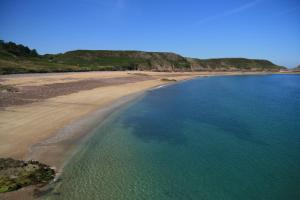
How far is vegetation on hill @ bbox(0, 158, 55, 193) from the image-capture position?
8312 mm

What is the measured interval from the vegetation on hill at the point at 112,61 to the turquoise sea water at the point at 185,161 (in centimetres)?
4441

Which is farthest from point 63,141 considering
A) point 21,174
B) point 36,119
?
point 36,119

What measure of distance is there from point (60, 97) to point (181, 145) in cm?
1592

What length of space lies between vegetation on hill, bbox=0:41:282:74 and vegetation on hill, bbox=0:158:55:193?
46.9 m

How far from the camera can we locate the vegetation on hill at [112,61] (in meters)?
71.9

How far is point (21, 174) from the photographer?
890 centimetres

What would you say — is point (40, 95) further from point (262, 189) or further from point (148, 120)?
point (262, 189)

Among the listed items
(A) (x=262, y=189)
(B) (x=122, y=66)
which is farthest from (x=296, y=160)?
(B) (x=122, y=66)

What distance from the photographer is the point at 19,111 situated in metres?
17.9

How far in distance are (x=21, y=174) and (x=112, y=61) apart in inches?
3918

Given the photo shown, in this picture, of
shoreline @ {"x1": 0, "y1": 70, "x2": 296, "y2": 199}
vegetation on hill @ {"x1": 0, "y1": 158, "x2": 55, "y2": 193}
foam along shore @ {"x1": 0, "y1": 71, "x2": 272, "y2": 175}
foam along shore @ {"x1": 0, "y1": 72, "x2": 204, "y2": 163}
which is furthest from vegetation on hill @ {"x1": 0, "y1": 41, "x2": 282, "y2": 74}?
vegetation on hill @ {"x1": 0, "y1": 158, "x2": 55, "y2": 193}

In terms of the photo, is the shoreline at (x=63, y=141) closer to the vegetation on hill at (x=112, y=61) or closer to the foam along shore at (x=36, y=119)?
the foam along shore at (x=36, y=119)

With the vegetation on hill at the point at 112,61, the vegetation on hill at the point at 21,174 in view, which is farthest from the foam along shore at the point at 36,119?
the vegetation on hill at the point at 112,61

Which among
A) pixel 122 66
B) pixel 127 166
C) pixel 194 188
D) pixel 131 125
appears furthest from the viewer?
pixel 122 66
